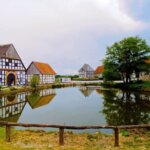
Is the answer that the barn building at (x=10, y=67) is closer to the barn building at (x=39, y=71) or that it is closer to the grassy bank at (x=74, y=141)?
the barn building at (x=39, y=71)

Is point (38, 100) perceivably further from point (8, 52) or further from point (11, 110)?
point (8, 52)

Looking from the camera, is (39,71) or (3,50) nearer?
(3,50)

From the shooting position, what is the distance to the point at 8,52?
156 ft

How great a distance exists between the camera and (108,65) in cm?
5391

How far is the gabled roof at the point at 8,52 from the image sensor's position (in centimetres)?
4650

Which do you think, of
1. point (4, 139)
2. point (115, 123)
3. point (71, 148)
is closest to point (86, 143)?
point (71, 148)

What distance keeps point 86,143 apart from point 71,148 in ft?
2.98

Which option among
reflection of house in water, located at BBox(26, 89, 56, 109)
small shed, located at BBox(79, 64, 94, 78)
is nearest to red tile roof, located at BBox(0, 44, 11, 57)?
reflection of house in water, located at BBox(26, 89, 56, 109)

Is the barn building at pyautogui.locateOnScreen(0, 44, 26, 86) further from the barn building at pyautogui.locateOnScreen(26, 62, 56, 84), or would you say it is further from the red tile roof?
the barn building at pyautogui.locateOnScreen(26, 62, 56, 84)

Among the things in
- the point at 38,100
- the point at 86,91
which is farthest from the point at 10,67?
the point at 38,100

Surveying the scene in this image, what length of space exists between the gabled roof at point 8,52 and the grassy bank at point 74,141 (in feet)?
123

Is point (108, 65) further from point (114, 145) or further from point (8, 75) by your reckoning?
point (114, 145)

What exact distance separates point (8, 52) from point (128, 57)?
83.8 feet

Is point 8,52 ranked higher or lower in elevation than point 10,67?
higher
